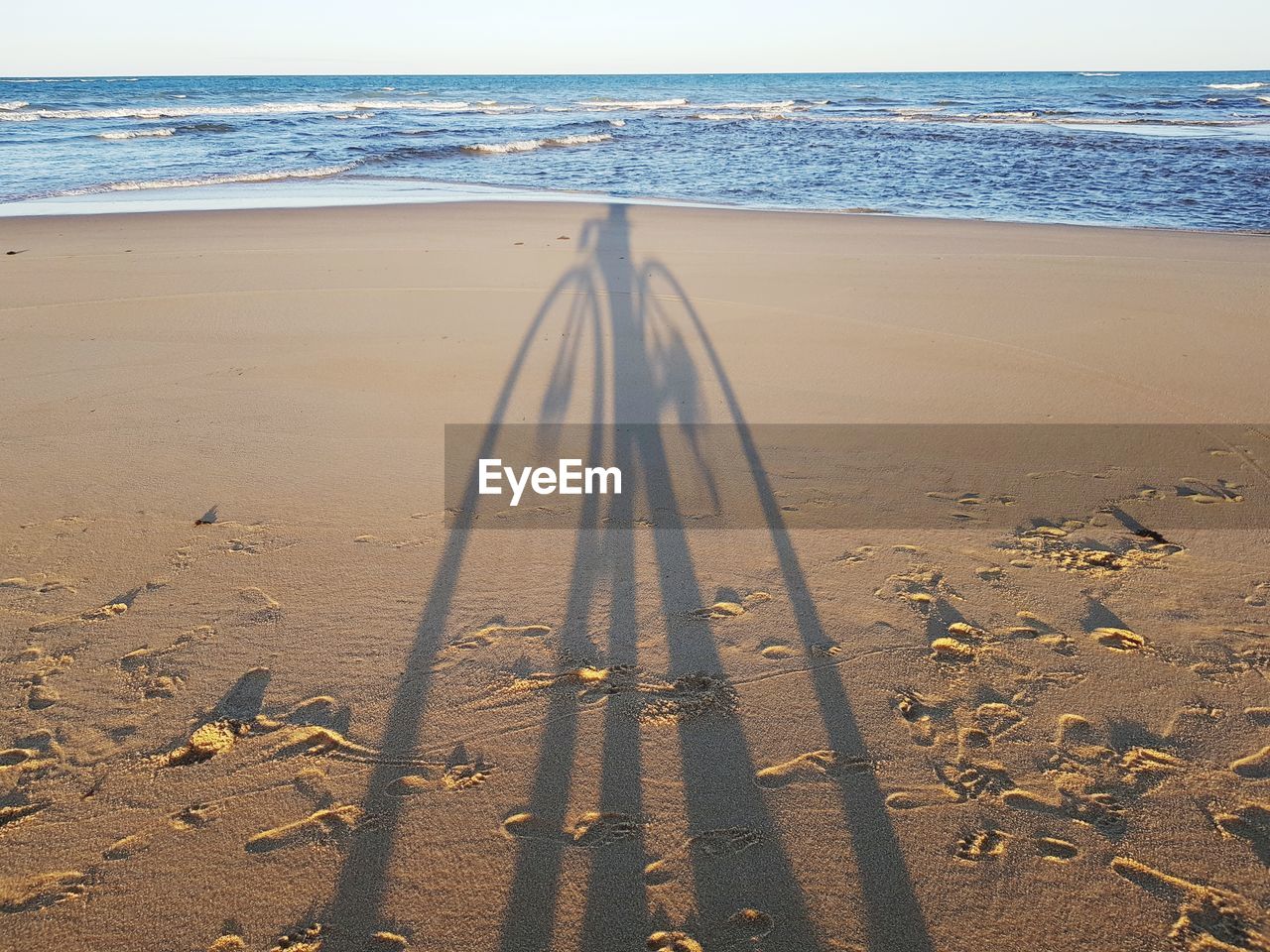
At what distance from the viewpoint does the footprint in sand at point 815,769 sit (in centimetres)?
222

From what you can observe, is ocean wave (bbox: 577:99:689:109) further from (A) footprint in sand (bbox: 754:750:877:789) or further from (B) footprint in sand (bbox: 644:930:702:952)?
(B) footprint in sand (bbox: 644:930:702:952)

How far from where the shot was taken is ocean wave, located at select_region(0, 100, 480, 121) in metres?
27.6

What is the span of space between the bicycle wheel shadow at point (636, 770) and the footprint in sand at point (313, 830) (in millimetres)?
61

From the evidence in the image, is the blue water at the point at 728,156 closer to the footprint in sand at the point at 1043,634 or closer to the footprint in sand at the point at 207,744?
the footprint in sand at the point at 1043,634

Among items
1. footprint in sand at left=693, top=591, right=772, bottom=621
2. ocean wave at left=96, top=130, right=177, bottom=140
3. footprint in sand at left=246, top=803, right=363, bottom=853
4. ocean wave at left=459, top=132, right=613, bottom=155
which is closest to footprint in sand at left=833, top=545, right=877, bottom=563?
footprint in sand at left=693, top=591, right=772, bottom=621

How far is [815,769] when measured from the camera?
2.26 m

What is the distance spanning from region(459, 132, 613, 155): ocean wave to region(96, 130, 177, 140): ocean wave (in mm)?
9047

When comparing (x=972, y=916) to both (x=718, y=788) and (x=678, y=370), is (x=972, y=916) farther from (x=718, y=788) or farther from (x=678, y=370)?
(x=678, y=370)

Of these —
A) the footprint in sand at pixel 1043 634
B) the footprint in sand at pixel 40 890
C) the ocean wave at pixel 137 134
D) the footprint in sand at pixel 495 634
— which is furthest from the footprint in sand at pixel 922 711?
the ocean wave at pixel 137 134

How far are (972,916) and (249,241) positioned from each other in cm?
927

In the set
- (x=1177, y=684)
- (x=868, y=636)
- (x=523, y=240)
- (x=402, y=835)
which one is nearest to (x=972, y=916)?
(x=868, y=636)

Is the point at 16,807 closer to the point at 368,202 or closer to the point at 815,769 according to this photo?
the point at 815,769

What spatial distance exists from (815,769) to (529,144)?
69.2ft

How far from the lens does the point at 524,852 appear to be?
200 cm
